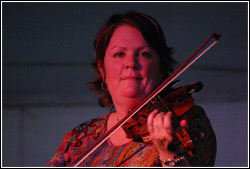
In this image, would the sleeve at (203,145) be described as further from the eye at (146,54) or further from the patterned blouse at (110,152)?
the eye at (146,54)

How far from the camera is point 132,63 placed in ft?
4.20

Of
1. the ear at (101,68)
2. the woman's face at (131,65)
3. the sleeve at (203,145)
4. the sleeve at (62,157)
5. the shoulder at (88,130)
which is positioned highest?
the ear at (101,68)

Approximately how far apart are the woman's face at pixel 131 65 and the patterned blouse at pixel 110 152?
0.19 meters

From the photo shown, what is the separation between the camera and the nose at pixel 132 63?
1.28 meters

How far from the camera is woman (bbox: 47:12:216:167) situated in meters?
1.19

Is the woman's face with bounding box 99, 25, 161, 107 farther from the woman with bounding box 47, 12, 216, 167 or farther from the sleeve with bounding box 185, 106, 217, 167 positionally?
the sleeve with bounding box 185, 106, 217, 167

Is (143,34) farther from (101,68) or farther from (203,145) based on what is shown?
(203,145)

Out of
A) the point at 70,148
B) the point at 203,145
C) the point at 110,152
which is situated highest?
the point at 70,148

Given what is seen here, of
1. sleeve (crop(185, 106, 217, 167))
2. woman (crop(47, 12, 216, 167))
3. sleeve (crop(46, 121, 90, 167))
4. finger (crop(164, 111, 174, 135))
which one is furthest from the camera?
sleeve (crop(46, 121, 90, 167))

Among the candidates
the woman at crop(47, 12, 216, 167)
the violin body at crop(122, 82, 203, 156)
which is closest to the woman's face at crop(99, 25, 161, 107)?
the woman at crop(47, 12, 216, 167)

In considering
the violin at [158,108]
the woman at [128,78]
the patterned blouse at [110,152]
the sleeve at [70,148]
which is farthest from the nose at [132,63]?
the sleeve at [70,148]

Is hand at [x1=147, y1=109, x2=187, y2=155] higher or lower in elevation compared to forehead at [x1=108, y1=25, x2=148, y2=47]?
lower

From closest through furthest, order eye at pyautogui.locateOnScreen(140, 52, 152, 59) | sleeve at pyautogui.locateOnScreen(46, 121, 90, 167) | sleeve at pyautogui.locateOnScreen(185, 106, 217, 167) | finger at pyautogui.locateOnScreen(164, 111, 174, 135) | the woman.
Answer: finger at pyautogui.locateOnScreen(164, 111, 174, 135)
sleeve at pyautogui.locateOnScreen(185, 106, 217, 167)
the woman
eye at pyautogui.locateOnScreen(140, 52, 152, 59)
sleeve at pyautogui.locateOnScreen(46, 121, 90, 167)

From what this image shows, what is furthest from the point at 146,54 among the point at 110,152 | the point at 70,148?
the point at 70,148
